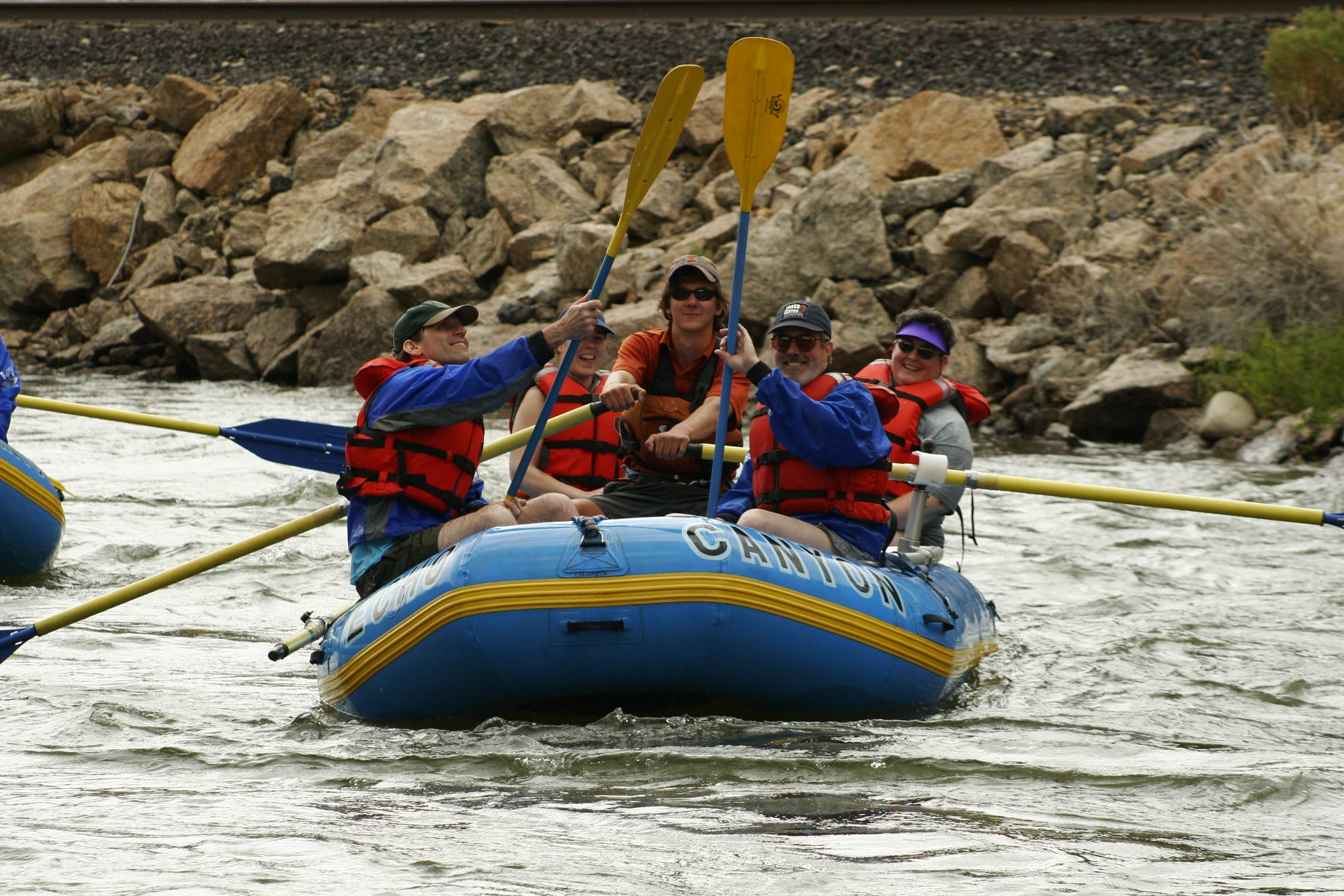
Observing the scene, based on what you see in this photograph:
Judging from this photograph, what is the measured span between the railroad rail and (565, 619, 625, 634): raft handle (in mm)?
13383

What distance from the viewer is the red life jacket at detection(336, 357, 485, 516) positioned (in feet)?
13.9

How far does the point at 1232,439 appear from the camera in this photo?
422 inches

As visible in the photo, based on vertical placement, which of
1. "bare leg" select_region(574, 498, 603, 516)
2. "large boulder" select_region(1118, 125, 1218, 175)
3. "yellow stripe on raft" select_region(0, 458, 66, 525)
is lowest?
"yellow stripe on raft" select_region(0, 458, 66, 525)

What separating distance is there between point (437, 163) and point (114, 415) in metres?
9.13

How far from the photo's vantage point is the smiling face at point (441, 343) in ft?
14.6

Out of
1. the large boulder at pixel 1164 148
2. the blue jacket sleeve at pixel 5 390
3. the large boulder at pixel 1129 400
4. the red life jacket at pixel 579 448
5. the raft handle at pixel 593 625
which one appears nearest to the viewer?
the raft handle at pixel 593 625

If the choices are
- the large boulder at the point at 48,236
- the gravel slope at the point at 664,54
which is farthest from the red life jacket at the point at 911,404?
the large boulder at the point at 48,236

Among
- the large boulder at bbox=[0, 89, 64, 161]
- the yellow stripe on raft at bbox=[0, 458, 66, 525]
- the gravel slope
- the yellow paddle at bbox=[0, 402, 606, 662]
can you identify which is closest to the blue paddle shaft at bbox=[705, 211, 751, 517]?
the yellow paddle at bbox=[0, 402, 606, 662]

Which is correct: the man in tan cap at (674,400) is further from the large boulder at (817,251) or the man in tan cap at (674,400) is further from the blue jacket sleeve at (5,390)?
the large boulder at (817,251)

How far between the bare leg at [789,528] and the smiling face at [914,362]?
3.64 ft

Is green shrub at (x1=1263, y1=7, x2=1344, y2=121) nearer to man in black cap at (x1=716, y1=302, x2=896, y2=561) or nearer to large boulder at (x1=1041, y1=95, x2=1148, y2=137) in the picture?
large boulder at (x1=1041, y1=95, x2=1148, y2=137)

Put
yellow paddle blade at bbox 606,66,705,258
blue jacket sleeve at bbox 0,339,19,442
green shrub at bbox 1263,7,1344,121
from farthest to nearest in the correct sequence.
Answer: green shrub at bbox 1263,7,1344,121, blue jacket sleeve at bbox 0,339,19,442, yellow paddle blade at bbox 606,66,705,258

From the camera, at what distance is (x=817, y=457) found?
13.7 ft

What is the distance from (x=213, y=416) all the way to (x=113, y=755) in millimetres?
8658
